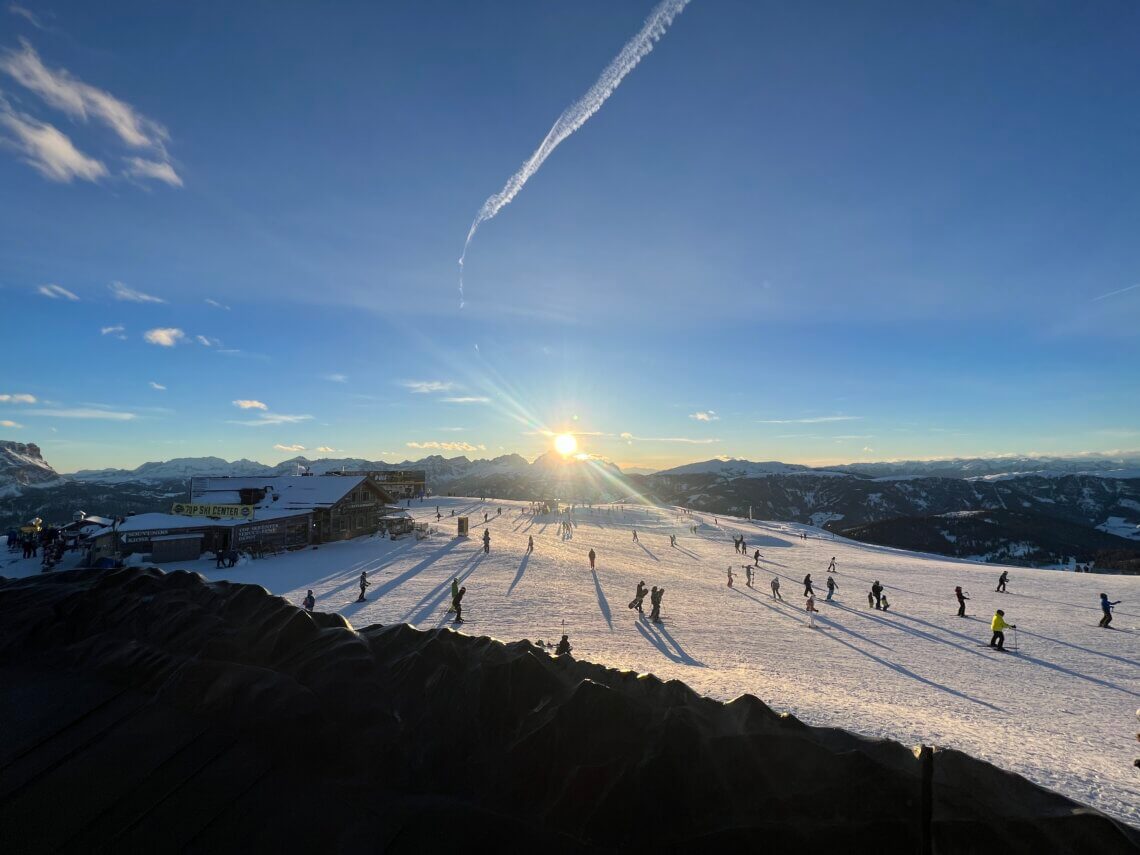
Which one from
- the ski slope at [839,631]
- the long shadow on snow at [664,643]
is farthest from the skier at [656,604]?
the ski slope at [839,631]

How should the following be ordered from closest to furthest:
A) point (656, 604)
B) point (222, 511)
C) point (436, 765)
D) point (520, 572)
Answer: point (436, 765), point (656, 604), point (520, 572), point (222, 511)

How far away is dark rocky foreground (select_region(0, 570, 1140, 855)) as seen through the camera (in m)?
2.30

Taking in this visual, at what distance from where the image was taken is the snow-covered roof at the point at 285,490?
4309 cm

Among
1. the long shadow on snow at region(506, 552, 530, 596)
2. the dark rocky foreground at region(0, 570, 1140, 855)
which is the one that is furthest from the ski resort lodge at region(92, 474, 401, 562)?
the dark rocky foreground at region(0, 570, 1140, 855)

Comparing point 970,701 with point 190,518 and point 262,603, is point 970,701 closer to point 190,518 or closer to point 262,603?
point 262,603

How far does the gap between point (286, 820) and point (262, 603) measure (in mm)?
2227

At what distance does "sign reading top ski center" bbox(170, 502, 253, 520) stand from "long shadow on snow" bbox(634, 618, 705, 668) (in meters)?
29.6

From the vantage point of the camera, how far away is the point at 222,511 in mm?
35969

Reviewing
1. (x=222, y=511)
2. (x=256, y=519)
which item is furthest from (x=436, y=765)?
(x=256, y=519)

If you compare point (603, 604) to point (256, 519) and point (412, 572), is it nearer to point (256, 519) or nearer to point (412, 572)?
point (412, 572)

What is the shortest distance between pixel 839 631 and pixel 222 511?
38.9 meters

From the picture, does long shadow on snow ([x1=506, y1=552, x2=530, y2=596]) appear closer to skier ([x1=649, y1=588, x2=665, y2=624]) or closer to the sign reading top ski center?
skier ([x1=649, y1=588, x2=665, y2=624])

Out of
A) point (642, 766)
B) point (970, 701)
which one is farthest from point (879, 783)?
point (970, 701)

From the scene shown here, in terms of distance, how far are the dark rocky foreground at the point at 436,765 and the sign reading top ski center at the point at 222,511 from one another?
37817mm
